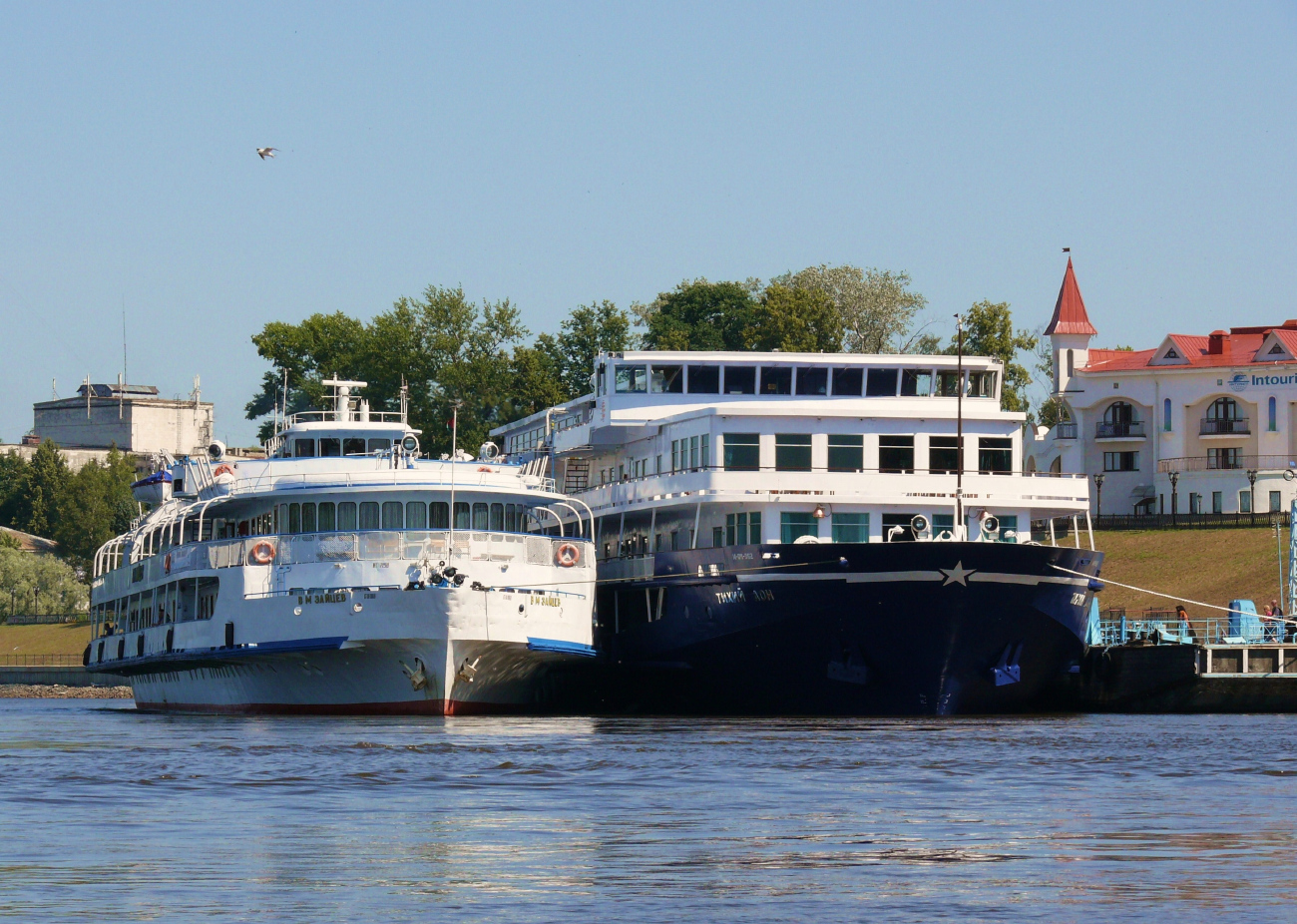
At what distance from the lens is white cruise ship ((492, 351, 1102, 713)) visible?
48.8 metres

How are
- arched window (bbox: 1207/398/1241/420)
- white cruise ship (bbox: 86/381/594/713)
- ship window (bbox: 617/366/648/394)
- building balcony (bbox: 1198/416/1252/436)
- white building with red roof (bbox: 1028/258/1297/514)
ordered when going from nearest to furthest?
white cruise ship (bbox: 86/381/594/713)
ship window (bbox: 617/366/648/394)
white building with red roof (bbox: 1028/258/1297/514)
building balcony (bbox: 1198/416/1252/436)
arched window (bbox: 1207/398/1241/420)

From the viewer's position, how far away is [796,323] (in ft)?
371

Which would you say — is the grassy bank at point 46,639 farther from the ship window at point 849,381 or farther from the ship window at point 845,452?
the ship window at point 845,452

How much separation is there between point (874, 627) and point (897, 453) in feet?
23.6

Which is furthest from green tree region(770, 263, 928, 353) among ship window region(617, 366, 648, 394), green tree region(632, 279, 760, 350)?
ship window region(617, 366, 648, 394)

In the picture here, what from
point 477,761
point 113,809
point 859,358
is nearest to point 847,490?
point 859,358

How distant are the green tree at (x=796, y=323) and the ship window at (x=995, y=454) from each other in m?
56.3

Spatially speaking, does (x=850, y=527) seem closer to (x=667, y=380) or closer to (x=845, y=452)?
(x=845, y=452)

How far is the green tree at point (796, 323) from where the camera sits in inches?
4459

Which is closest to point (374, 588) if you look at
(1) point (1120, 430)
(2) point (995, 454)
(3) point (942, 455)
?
(3) point (942, 455)

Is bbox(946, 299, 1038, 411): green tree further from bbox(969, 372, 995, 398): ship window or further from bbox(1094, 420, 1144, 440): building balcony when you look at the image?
bbox(969, 372, 995, 398): ship window

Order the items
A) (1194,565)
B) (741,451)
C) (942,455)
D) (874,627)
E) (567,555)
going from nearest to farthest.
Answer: (874,627) → (567,555) → (741,451) → (942,455) → (1194,565)

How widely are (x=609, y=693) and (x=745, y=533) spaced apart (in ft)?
27.0

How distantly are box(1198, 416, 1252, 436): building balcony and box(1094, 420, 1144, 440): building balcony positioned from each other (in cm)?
421
